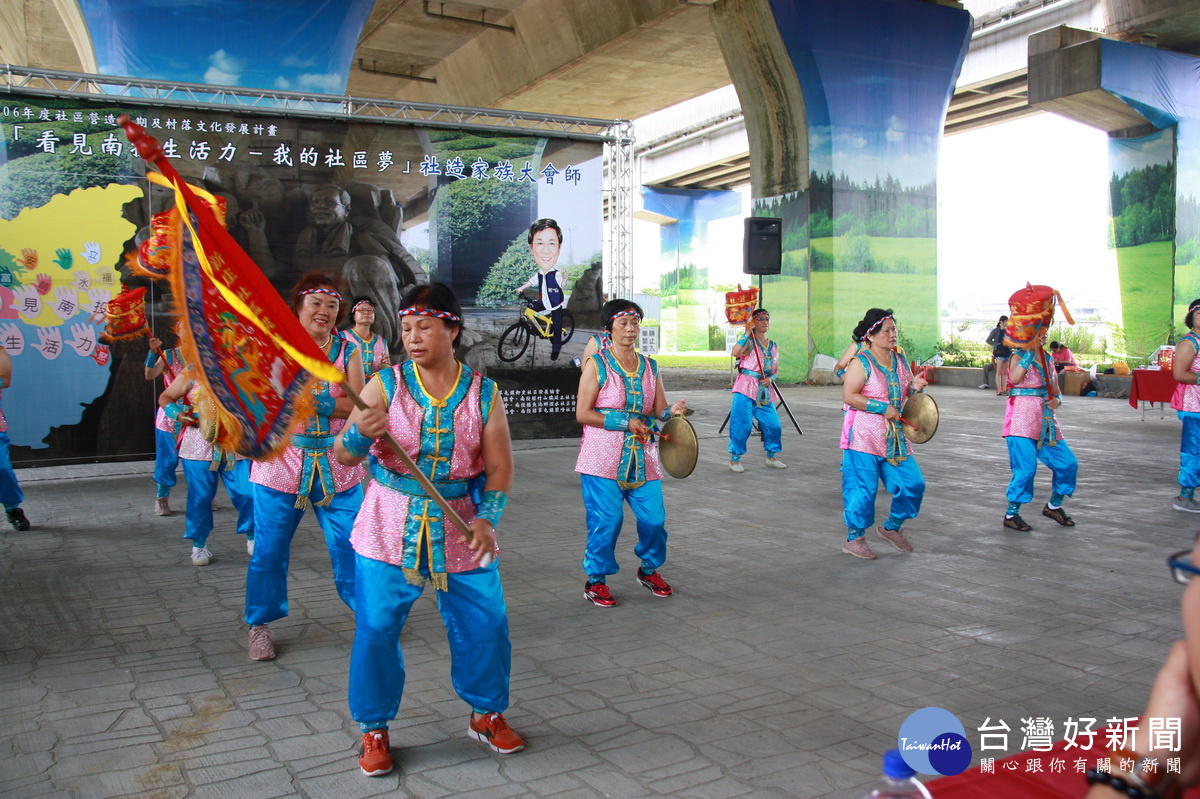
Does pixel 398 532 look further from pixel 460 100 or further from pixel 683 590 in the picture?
pixel 460 100

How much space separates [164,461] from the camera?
844 cm

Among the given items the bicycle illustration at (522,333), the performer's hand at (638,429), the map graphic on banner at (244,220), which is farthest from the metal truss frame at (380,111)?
the performer's hand at (638,429)

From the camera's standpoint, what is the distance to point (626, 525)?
7945 millimetres

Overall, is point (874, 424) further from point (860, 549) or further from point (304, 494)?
point (304, 494)

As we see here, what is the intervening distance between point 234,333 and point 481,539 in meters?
1.06

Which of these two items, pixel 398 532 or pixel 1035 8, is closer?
pixel 398 532

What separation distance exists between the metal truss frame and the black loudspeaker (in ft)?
7.39

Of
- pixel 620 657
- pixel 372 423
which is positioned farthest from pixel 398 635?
pixel 620 657

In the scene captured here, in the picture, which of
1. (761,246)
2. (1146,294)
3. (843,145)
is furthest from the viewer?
(1146,294)

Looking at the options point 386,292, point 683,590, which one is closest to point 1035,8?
point 386,292

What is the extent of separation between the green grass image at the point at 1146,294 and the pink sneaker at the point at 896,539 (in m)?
18.4

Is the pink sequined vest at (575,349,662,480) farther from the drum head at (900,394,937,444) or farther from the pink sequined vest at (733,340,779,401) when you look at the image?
the pink sequined vest at (733,340,779,401)

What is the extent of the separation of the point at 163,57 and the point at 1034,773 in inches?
631

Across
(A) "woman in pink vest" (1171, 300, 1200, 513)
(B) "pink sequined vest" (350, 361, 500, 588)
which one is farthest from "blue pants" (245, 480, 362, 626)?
(A) "woman in pink vest" (1171, 300, 1200, 513)
